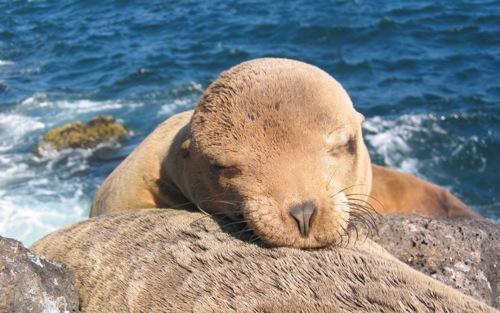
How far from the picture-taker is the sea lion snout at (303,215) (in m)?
2.93

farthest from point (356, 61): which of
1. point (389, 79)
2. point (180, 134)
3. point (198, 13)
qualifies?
point (180, 134)

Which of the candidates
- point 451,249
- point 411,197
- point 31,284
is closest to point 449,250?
point 451,249

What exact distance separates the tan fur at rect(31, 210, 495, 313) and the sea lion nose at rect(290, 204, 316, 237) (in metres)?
0.15

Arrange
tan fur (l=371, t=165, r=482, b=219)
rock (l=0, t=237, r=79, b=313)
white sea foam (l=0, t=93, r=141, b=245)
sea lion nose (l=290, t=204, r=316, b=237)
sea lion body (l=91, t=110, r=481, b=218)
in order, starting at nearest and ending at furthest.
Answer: rock (l=0, t=237, r=79, b=313), sea lion nose (l=290, t=204, r=316, b=237), sea lion body (l=91, t=110, r=481, b=218), tan fur (l=371, t=165, r=482, b=219), white sea foam (l=0, t=93, r=141, b=245)

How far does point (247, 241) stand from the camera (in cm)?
298

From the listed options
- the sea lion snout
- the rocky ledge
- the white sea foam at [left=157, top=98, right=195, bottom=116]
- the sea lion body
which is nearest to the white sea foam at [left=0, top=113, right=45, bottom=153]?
the white sea foam at [left=157, top=98, right=195, bottom=116]

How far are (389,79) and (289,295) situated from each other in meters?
16.4

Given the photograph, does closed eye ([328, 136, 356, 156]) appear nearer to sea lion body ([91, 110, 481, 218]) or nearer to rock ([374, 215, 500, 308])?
rock ([374, 215, 500, 308])

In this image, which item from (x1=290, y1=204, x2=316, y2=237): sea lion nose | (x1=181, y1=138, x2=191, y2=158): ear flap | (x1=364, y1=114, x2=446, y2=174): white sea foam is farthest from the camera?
(x1=364, y1=114, x2=446, y2=174): white sea foam

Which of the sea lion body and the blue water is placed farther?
the blue water

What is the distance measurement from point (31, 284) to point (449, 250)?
278 cm

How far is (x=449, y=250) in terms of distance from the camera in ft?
14.6

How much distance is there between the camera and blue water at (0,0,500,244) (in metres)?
14.0

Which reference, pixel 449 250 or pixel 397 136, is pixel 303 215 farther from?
pixel 397 136
